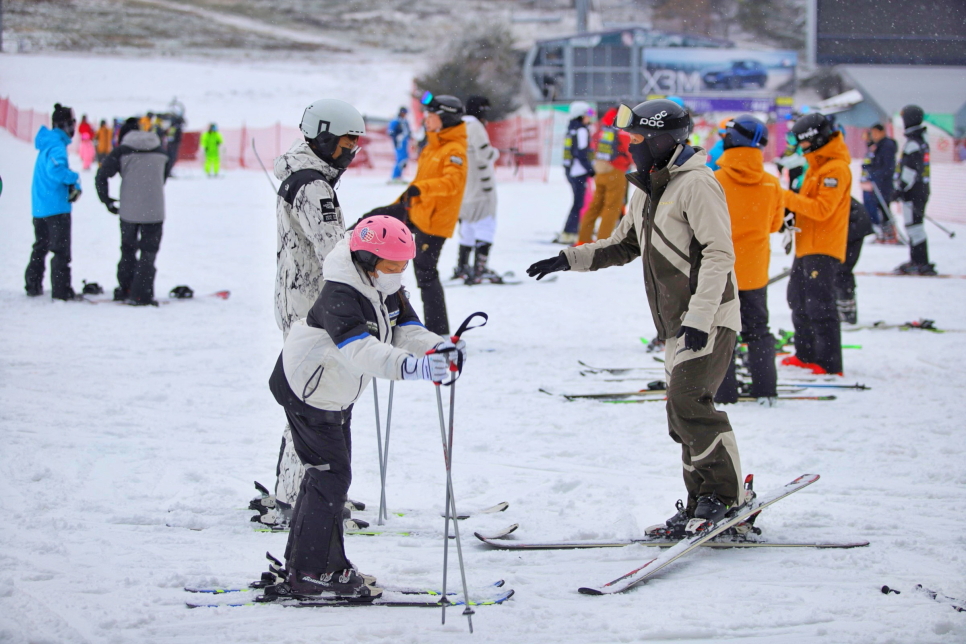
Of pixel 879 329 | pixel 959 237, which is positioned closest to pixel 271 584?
pixel 879 329

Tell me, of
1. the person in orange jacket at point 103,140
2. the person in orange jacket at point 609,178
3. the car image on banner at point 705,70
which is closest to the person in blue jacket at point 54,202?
the person in orange jacket at point 609,178

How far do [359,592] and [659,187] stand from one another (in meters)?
2.04

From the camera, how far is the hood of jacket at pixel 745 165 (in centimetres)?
550

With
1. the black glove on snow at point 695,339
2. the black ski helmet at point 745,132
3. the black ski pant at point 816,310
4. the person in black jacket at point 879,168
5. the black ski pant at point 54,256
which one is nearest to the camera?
the black glove on snow at point 695,339

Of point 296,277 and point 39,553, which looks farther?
point 296,277

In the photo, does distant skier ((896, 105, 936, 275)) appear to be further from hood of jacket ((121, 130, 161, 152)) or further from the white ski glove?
the white ski glove

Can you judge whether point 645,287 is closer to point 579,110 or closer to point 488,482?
point 488,482

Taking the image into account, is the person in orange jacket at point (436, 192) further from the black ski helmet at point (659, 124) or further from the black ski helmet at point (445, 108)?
the black ski helmet at point (659, 124)

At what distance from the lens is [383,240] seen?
2.91m

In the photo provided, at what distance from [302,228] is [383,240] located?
0.90 metres

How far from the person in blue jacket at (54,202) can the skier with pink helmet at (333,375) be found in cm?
642

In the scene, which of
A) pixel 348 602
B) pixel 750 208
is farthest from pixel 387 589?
pixel 750 208

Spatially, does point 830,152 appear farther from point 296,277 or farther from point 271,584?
point 271,584

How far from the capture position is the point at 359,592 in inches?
121
